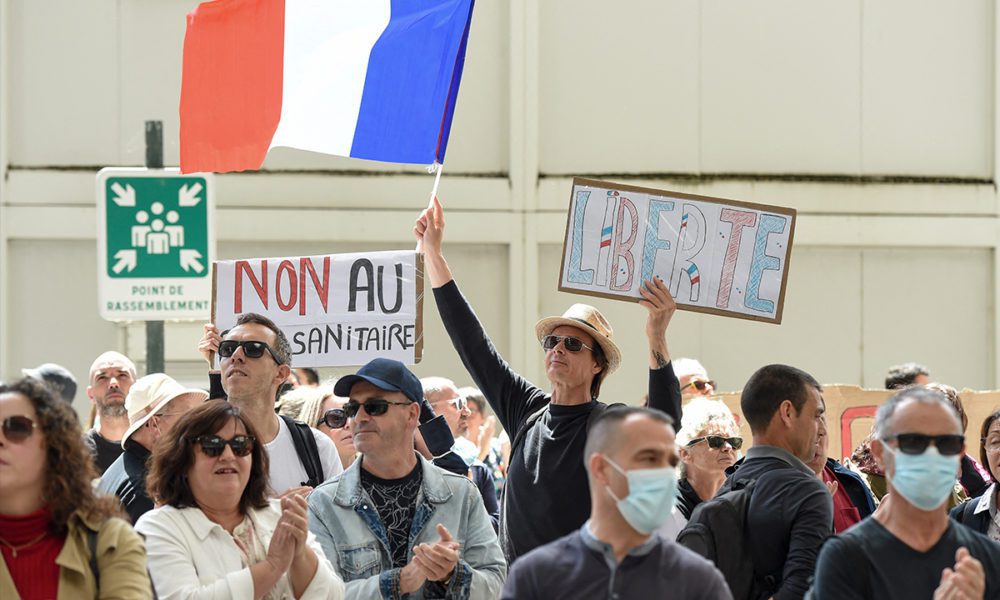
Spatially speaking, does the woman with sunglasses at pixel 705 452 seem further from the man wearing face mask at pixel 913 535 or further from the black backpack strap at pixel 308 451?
the man wearing face mask at pixel 913 535

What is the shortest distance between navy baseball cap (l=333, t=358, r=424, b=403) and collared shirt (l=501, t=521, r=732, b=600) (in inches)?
68.5

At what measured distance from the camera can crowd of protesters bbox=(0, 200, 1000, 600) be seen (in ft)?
13.9

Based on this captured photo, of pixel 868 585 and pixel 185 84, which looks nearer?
pixel 868 585

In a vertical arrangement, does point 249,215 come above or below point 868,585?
above

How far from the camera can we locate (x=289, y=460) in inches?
247

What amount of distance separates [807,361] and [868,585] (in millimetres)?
10826

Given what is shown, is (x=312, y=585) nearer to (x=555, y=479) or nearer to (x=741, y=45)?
(x=555, y=479)

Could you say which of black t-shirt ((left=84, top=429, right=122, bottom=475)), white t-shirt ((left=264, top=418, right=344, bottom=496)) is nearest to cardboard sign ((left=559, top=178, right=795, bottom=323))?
white t-shirt ((left=264, top=418, right=344, bottom=496))

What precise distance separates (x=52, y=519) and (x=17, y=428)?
0.99ft

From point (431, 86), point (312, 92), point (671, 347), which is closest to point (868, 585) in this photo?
point (431, 86)

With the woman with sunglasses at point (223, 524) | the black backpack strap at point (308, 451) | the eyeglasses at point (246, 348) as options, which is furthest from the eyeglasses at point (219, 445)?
the eyeglasses at point (246, 348)

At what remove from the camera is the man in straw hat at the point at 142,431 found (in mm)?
6051

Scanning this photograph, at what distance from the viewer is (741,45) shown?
48.5 feet

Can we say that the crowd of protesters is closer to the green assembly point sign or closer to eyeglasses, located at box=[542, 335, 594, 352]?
eyeglasses, located at box=[542, 335, 594, 352]
